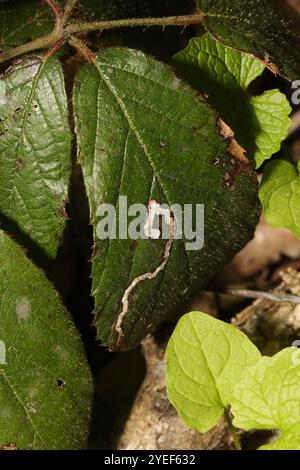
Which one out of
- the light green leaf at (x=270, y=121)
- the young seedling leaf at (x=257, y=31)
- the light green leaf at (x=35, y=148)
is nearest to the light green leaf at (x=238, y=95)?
the light green leaf at (x=270, y=121)

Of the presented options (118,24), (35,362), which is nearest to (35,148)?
(118,24)

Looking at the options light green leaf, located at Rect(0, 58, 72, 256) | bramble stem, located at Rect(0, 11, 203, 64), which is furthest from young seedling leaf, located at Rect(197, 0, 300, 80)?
light green leaf, located at Rect(0, 58, 72, 256)

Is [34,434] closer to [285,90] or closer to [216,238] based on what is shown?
[216,238]

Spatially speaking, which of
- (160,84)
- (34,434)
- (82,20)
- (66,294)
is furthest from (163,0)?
(34,434)

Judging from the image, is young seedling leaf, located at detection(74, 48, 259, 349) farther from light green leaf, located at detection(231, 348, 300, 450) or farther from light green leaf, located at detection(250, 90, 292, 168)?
light green leaf, located at detection(231, 348, 300, 450)

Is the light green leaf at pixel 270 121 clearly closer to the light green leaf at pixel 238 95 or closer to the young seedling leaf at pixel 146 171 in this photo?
the light green leaf at pixel 238 95

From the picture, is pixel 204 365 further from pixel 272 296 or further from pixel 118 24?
pixel 118 24
